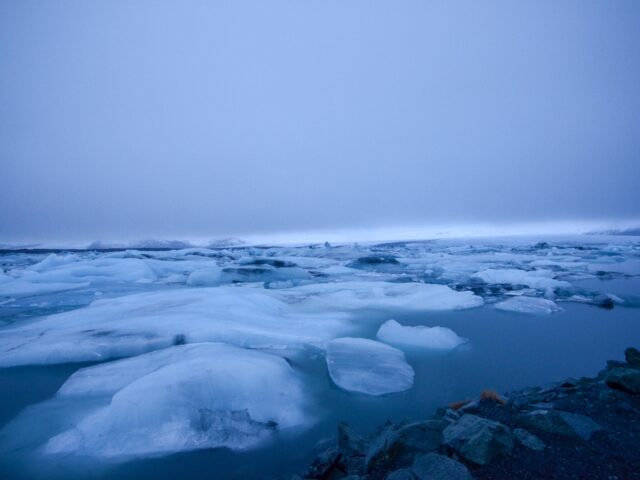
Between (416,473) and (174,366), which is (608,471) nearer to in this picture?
(416,473)

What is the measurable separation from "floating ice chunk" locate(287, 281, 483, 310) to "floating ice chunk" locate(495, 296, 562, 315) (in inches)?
20.4

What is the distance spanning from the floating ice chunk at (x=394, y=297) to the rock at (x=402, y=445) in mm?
4854

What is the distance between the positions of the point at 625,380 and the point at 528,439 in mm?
1327

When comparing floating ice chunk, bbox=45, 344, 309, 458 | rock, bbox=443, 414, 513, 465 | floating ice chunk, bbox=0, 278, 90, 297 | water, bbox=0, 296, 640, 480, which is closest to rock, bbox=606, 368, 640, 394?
water, bbox=0, 296, 640, 480

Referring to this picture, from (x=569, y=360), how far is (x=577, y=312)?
115 inches

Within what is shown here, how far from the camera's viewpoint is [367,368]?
3672 mm

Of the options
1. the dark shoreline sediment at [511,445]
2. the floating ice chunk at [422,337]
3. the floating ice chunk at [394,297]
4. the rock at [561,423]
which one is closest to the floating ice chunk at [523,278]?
the floating ice chunk at [394,297]

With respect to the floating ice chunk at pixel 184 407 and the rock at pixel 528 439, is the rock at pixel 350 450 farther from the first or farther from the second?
Answer: the rock at pixel 528 439

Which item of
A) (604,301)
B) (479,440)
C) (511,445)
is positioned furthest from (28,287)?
(604,301)

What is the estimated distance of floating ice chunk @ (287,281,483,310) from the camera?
711cm

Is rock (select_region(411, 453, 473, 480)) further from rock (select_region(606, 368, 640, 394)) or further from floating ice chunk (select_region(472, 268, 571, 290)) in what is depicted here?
floating ice chunk (select_region(472, 268, 571, 290))

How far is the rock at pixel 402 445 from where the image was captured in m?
2.00

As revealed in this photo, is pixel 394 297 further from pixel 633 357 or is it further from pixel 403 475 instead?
pixel 403 475

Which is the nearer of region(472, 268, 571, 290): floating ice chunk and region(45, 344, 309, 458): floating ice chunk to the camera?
region(45, 344, 309, 458): floating ice chunk
